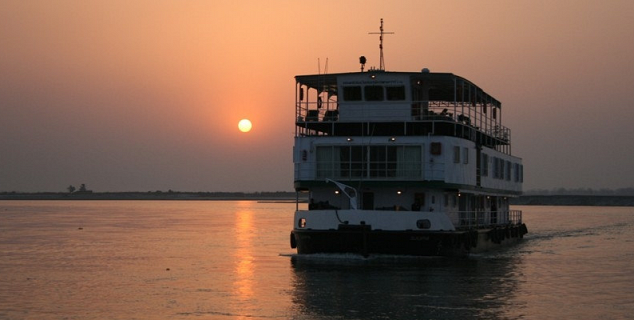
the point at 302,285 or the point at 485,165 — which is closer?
the point at 302,285

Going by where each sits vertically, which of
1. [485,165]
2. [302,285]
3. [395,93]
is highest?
[395,93]

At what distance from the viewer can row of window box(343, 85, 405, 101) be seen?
42.3 m

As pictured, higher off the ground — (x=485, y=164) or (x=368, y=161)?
(x=485, y=164)

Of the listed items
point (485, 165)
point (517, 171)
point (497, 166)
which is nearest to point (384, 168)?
point (485, 165)

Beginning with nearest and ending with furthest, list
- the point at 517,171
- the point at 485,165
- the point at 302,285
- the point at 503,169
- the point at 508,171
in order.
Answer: the point at 302,285, the point at 485,165, the point at 503,169, the point at 508,171, the point at 517,171

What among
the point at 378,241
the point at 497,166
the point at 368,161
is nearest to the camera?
the point at 378,241

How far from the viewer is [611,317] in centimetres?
2492

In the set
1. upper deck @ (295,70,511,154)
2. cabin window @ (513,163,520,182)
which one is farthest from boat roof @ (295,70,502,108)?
cabin window @ (513,163,520,182)

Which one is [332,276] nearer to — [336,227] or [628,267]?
[336,227]

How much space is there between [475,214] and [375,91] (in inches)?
361

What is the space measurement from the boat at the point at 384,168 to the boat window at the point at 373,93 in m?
0.05

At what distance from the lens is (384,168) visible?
40.4 metres

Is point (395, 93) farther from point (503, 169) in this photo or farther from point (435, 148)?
point (503, 169)

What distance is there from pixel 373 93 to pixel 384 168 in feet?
13.5
